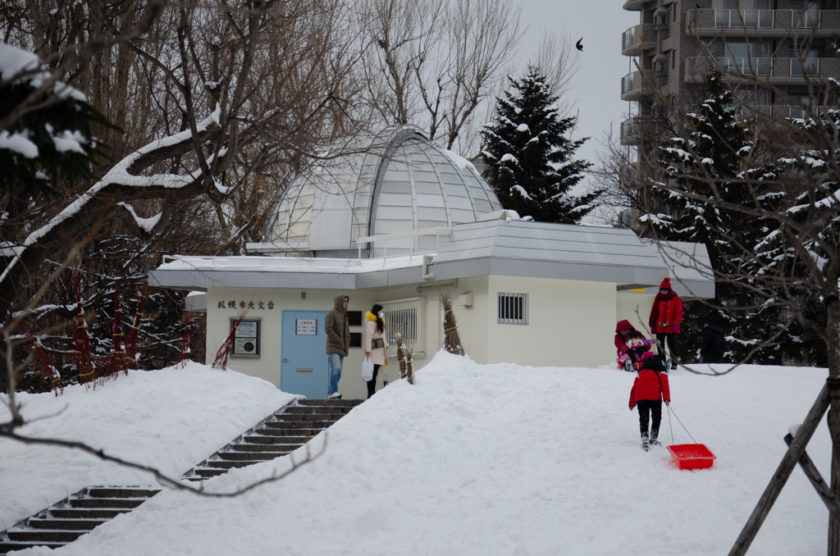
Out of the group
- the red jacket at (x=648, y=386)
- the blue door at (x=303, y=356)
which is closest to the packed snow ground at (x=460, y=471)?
the red jacket at (x=648, y=386)

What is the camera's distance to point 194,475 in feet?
48.8

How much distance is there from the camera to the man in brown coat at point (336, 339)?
779 inches

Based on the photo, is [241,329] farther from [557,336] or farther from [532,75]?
[532,75]

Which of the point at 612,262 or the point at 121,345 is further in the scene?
the point at 612,262

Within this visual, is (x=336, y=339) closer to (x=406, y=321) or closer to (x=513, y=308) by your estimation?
(x=513, y=308)


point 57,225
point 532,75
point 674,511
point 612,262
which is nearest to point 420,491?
point 674,511

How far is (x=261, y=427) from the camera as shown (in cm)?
1802

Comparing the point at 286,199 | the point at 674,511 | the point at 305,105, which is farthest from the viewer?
the point at 286,199

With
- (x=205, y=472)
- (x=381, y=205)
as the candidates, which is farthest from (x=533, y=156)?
(x=205, y=472)

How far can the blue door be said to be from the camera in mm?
24297

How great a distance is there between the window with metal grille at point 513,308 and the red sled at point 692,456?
7943 mm

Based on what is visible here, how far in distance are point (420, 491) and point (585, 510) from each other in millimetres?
2150

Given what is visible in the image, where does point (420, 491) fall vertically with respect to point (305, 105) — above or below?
below

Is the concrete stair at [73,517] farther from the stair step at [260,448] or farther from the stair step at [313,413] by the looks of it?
the stair step at [313,413]
